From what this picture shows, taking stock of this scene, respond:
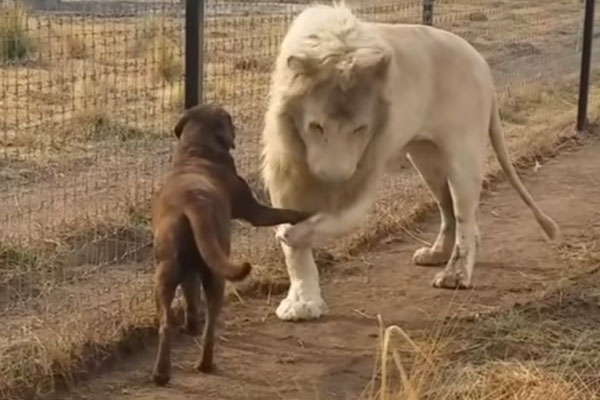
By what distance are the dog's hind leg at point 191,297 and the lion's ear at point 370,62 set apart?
112 centimetres

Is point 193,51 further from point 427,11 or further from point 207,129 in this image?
point 427,11

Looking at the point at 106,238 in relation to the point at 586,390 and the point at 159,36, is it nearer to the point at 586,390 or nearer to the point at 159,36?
the point at 586,390

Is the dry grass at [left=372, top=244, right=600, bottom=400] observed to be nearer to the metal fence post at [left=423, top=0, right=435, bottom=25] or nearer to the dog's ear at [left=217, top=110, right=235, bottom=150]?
the dog's ear at [left=217, top=110, right=235, bottom=150]

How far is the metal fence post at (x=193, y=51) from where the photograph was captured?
239 inches

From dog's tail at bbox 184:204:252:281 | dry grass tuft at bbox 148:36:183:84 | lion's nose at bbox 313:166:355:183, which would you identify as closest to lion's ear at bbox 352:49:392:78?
lion's nose at bbox 313:166:355:183

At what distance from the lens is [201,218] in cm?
470

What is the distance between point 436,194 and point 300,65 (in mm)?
1942

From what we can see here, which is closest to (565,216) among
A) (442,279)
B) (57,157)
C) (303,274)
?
(442,279)

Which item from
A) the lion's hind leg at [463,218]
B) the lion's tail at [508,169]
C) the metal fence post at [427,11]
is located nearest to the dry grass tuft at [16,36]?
the metal fence post at [427,11]

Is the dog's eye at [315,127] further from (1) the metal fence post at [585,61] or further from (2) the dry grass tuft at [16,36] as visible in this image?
(1) the metal fence post at [585,61]

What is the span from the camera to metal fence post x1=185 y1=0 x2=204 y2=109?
6.07 meters

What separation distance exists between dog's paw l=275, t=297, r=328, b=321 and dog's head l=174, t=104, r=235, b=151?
1.04m

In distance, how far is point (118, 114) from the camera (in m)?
10.6

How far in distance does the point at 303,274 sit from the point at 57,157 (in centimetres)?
394
